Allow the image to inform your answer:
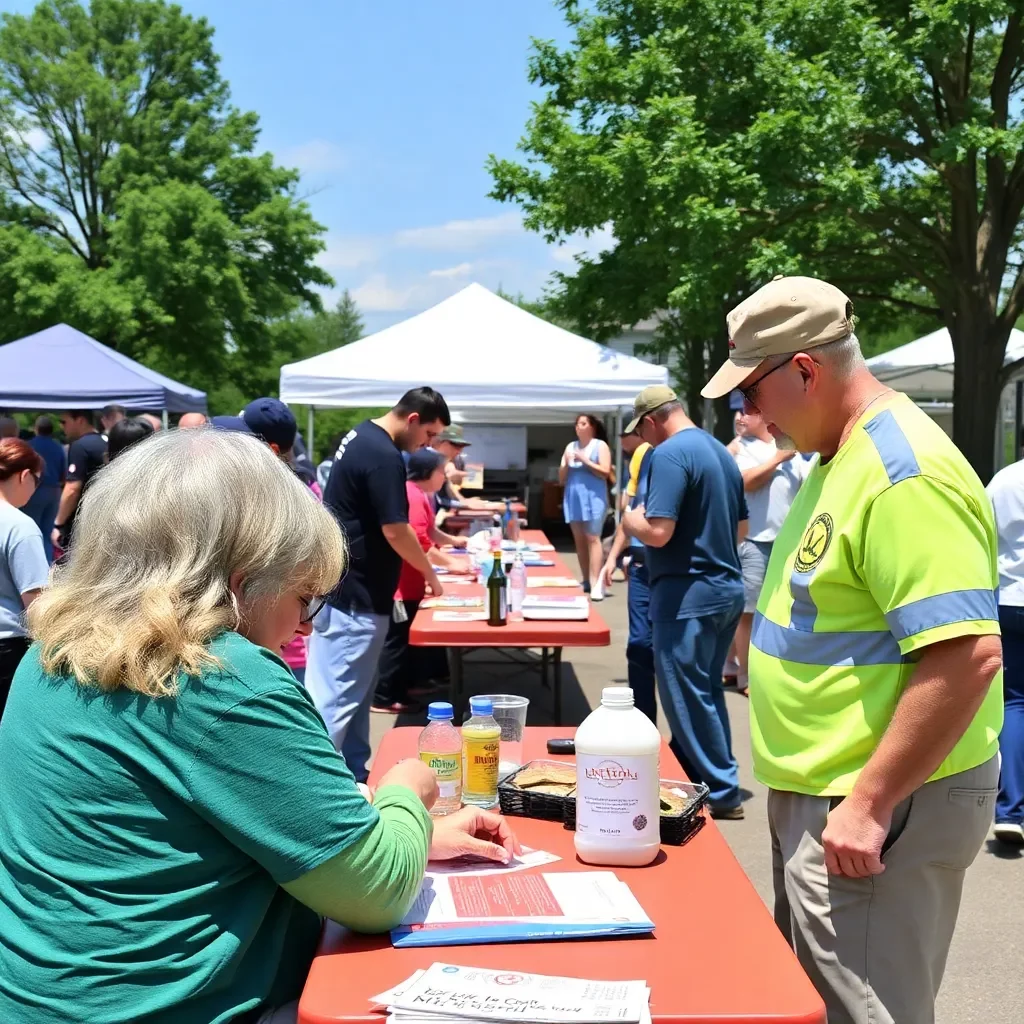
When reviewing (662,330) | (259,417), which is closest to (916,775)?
(259,417)

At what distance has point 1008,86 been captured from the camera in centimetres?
1516

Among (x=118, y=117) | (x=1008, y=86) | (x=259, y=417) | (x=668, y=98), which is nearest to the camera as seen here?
(x=259, y=417)

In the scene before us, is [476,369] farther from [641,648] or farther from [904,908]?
[904,908]

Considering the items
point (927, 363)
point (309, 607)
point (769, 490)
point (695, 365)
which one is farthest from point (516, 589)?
point (695, 365)

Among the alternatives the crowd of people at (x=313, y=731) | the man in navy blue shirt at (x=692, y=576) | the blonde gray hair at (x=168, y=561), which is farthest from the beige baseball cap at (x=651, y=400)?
the blonde gray hair at (x=168, y=561)

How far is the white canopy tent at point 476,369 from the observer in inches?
394

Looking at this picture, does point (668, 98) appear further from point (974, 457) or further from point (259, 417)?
point (259, 417)

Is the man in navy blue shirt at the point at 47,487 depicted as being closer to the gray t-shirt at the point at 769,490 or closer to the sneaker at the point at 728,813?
the gray t-shirt at the point at 769,490

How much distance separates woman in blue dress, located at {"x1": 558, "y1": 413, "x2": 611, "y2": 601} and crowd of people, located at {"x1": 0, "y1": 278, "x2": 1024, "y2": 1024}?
8.85 metres

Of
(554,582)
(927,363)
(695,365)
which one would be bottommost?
(554,582)

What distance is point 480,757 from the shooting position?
7.25 feet

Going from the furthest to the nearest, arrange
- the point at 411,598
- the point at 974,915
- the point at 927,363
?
1. the point at 927,363
2. the point at 411,598
3. the point at 974,915

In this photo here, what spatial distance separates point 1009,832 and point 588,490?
6.88 m

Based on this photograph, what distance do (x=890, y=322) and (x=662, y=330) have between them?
6.36 metres
